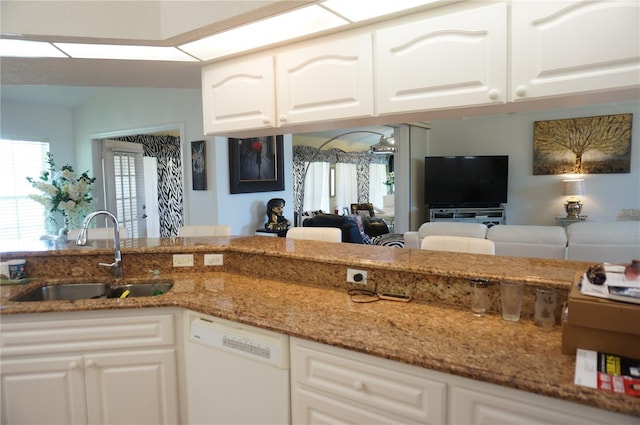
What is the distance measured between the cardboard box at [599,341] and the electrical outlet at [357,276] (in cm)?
89

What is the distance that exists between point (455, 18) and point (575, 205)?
596 centimetres

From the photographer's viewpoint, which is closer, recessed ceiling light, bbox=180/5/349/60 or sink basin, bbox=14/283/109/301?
recessed ceiling light, bbox=180/5/349/60

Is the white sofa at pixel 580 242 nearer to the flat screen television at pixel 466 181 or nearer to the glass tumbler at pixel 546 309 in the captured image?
the glass tumbler at pixel 546 309

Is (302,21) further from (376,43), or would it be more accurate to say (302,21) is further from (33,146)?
(33,146)

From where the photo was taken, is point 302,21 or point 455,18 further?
point 302,21

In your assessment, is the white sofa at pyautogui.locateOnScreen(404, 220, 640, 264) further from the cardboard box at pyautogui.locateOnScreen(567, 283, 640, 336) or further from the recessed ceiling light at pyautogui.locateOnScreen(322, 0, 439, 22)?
the recessed ceiling light at pyautogui.locateOnScreen(322, 0, 439, 22)

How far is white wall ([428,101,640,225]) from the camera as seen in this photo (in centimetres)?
607

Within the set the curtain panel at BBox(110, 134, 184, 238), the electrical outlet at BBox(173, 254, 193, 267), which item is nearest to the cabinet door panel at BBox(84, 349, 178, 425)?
the electrical outlet at BBox(173, 254, 193, 267)

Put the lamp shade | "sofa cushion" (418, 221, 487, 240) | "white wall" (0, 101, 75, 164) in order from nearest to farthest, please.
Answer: "sofa cushion" (418, 221, 487, 240) → "white wall" (0, 101, 75, 164) → the lamp shade

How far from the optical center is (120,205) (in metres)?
5.90

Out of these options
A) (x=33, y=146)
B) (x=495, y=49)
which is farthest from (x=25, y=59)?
(x=33, y=146)

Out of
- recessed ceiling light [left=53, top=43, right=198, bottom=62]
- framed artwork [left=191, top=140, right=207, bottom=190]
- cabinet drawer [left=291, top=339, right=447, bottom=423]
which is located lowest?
cabinet drawer [left=291, top=339, right=447, bottom=423]

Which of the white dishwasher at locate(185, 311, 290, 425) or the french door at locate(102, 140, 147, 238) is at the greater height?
the french door at locate(102, 140, 147, 238)

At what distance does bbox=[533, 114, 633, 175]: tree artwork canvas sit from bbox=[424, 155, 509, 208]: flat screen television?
62cm
